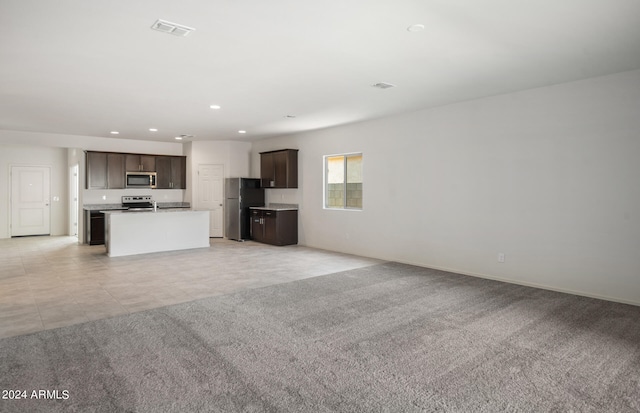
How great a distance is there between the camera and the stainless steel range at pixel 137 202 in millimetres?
9664

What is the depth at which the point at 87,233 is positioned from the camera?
883cm

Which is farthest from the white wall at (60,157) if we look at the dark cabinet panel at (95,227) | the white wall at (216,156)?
the white wall at (216,156)

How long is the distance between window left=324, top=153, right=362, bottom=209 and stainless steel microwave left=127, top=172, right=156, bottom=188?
474 cm

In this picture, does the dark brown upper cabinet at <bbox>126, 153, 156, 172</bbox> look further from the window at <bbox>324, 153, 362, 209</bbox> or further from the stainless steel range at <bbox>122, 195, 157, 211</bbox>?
the window at <bbox>324, 153, 362, 209</bbox>

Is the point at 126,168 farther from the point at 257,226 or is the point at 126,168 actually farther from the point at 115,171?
the point at 257,226

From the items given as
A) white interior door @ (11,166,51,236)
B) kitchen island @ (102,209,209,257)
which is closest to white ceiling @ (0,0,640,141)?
kitchen island @ (102,209,209,257)

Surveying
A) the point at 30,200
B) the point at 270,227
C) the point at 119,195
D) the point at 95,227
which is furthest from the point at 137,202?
the point at 270,227

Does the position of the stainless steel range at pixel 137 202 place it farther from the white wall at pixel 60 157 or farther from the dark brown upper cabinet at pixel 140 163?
the dark brown upper cabinet at pixel 140 163

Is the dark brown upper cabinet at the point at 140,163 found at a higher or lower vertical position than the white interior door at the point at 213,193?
higher

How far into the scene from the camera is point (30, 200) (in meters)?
10.2

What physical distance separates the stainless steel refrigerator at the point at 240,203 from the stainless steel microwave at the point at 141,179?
195 centimetres

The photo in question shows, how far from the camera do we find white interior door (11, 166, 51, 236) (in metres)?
10.0

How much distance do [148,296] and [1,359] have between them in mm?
1747

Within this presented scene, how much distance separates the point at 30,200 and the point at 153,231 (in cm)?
509
